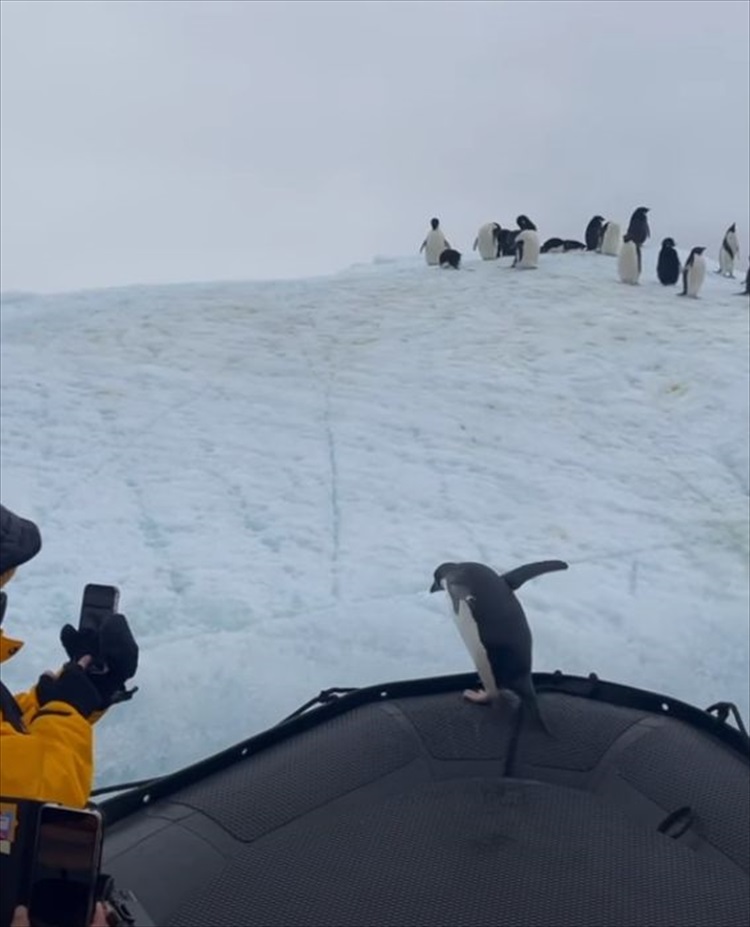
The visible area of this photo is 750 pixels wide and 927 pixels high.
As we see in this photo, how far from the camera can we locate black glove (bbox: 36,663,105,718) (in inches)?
64.3

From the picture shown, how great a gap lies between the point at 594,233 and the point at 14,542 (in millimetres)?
14294

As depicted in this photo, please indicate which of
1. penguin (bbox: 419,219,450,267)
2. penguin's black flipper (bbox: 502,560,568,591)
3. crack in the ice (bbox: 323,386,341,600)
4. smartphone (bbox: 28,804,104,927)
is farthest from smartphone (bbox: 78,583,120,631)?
penguin (bbox: 419,219,450,267)

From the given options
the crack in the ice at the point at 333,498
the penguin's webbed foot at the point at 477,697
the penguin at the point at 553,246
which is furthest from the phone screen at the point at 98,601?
the penguin at the point at 553,246

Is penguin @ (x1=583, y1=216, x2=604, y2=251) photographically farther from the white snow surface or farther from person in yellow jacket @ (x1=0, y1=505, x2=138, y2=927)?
person in yellow jacket @ (x1=0, y1=505, x2=138, y2=927)

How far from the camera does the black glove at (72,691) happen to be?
163 cm

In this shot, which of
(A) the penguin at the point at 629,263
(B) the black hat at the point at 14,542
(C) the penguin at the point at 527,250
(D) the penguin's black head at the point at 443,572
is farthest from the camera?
(C) the penguin at the point at 527,250

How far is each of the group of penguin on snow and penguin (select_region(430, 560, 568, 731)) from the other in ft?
27.4

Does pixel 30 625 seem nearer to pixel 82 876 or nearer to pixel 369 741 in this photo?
pixel 369 741

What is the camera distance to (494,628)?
2.75m

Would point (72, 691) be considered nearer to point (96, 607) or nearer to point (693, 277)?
point (96, 607)

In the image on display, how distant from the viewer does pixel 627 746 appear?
2115mm

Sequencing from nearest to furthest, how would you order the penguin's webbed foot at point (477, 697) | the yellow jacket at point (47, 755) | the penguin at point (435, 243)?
the yellow jacket at point (47, 755)
the penguin's webbed foot at point (477, 697)
the penguin at point (435, 243)

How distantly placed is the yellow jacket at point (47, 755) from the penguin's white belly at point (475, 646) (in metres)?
0.96

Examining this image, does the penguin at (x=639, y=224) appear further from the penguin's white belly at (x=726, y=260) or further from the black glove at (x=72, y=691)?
the black glove at (x=72, y=691)
